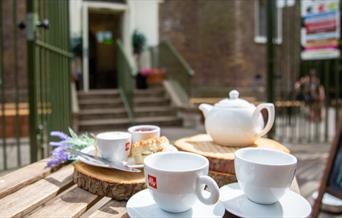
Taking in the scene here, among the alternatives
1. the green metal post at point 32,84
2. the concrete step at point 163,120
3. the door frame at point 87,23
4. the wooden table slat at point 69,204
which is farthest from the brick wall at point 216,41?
the wooden table slat at point 69,204

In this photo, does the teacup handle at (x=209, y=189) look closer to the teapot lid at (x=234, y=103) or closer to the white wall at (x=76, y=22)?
the teapot lid at (x=234, y=103)

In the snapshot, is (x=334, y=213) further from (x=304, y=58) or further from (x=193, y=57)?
(x=193, y=57)

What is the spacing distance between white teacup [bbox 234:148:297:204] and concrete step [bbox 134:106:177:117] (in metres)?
5.24

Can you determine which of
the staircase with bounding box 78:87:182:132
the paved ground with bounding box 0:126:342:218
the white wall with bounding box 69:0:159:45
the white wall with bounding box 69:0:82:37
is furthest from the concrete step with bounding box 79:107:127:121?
the white wall with bounding box 69:0:159:45

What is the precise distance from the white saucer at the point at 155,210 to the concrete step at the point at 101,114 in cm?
508

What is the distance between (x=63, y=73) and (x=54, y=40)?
337mm

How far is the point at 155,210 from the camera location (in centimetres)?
78

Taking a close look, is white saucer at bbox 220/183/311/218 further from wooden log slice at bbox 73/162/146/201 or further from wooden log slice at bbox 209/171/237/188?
wooden log slice at bbox 73/162/146/201

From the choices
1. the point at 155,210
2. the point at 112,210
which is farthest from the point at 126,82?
the point at 155,210

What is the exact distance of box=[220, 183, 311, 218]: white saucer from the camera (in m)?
0.76

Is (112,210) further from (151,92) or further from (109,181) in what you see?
(151,92)

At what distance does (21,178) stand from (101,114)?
477cm

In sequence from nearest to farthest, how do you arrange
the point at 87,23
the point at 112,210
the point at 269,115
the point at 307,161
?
the point at 112,210
the point at 269,115
the point at 307,161
the point at 87,23

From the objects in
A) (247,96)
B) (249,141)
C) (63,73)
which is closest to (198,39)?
(247,96)
